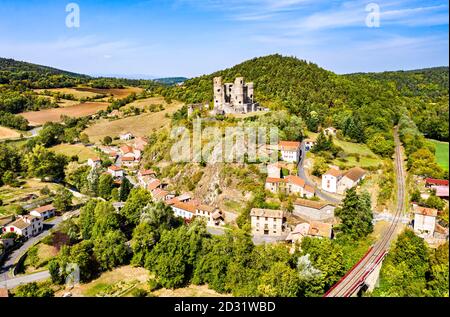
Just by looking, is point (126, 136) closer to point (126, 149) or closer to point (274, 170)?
point (126, 149)

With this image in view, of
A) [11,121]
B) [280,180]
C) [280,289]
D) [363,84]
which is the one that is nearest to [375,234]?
[280,180]

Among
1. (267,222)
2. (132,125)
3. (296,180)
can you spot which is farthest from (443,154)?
(132,125)

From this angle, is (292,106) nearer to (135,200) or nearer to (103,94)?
(135,200)

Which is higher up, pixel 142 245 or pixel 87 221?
pixel 87 221

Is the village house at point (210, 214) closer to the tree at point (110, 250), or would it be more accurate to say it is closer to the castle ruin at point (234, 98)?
the tree at point (110, 250)

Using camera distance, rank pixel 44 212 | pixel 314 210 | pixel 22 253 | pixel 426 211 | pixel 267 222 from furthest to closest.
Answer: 1. pixel 44 212
2. pixel 314 210
3. pixel 267 222
4. pixel 22 253
5. pixel 426 211

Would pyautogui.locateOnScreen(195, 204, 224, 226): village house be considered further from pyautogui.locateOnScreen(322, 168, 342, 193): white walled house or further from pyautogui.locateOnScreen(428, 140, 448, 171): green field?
pyautogui.locateOnScreen(428, 140, 448, 171): green field

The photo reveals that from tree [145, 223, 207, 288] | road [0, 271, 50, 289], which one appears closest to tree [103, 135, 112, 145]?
road [0, 271, 50, 289]
